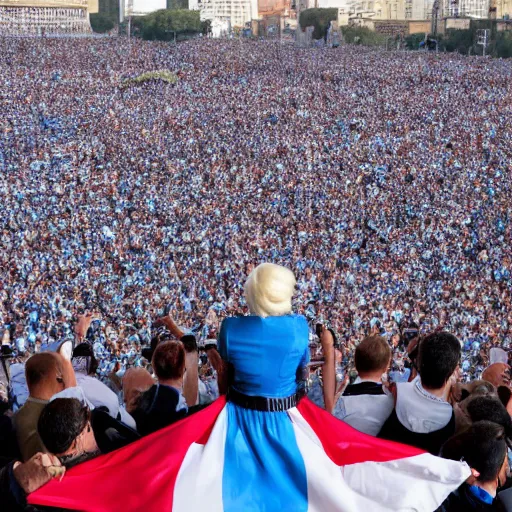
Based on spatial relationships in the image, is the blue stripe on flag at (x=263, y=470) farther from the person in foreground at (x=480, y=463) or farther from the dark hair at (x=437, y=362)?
the dark hair at (x=437, y=362)

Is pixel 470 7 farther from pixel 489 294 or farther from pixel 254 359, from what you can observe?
pixel 254 359

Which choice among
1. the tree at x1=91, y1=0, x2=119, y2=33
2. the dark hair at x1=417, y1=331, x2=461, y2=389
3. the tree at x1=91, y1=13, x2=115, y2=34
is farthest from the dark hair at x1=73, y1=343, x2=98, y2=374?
the tree at x1=91, y1=13, x2=115, y2=34

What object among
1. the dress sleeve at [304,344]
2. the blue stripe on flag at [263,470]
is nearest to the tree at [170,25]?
the dress sleeve at [304,344]

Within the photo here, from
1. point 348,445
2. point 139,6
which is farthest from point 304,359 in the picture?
point 139,6

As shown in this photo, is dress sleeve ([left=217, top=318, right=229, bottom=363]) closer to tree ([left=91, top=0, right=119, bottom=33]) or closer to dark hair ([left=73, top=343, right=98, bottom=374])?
dark hair ([left=73, top=343, right=98, bottom=374])

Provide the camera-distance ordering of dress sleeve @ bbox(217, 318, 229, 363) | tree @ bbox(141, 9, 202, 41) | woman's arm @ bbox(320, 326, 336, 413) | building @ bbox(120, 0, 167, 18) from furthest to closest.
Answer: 1. building @ bbox(120, 0, 167, 18)
2. tree @ bbox(141, 9, 202, 41)
3. woman's arm @ bbox(320, 326, 336, 413)
4. dress sleeve @ bbox(217, 318, 229, 363)

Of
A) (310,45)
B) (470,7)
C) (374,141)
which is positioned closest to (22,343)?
(374,141)

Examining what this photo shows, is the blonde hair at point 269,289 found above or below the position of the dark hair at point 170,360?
above
